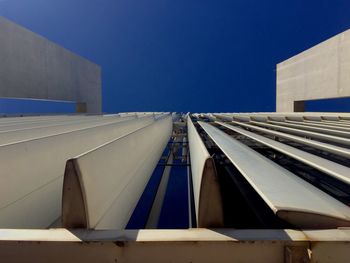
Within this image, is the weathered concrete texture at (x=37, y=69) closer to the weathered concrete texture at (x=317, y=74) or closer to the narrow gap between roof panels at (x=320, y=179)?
the narrow gap between roof panels at (x=320, y=179)

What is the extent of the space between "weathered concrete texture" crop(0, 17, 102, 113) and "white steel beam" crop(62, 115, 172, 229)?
8.02 metres

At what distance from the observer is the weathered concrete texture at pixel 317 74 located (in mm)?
8763

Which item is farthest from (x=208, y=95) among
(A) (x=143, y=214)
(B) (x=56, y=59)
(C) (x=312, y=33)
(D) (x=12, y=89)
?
(A) (x=143, y=214)

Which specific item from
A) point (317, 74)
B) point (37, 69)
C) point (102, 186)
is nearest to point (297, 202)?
point (102, 186)

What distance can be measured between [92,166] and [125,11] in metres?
Result: 18.1

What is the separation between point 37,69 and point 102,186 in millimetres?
9608

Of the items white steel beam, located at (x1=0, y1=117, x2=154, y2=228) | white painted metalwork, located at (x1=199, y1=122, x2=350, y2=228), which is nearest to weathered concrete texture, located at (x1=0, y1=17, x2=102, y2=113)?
white steel beam, located at (x1=0, y1=117, x2=154, y2=228)

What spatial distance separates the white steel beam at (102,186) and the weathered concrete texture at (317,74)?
9470 mm

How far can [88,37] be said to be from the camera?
56.1 feet

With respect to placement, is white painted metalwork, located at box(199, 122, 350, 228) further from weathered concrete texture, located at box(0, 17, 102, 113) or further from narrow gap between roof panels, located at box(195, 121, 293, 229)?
weathered concrete texture, located at box(0, 17, 102, 113)

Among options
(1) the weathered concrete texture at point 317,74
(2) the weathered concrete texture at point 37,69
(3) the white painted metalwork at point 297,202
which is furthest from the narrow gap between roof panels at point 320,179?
(1) the weathered concrete texture at point 317,74

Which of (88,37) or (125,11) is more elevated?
(125,11)

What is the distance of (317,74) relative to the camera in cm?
1023

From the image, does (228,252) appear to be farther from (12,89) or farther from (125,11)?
(125,11)
